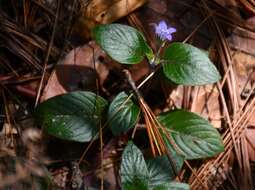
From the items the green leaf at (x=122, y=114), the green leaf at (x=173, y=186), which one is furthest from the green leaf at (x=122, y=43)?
the green leaf at (x=173, y=186)

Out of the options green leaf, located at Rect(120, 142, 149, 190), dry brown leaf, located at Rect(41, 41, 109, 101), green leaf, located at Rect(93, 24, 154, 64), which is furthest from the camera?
dry brown leaf, located at Rect(41, 41, 109, 101)

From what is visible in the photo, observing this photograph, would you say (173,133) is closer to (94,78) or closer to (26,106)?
(94,78)

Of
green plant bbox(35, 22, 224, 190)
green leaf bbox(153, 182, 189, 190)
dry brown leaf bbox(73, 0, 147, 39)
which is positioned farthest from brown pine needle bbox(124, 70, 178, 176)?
dry brown leaf bbox(73, 0, 147, 39)

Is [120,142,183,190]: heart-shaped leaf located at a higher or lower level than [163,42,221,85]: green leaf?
lower

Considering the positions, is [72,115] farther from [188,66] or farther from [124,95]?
[188,66]

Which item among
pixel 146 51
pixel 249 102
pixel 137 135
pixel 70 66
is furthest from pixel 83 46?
pixel 249 102

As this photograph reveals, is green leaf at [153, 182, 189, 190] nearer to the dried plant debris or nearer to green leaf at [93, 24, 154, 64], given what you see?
the dried plant debris
